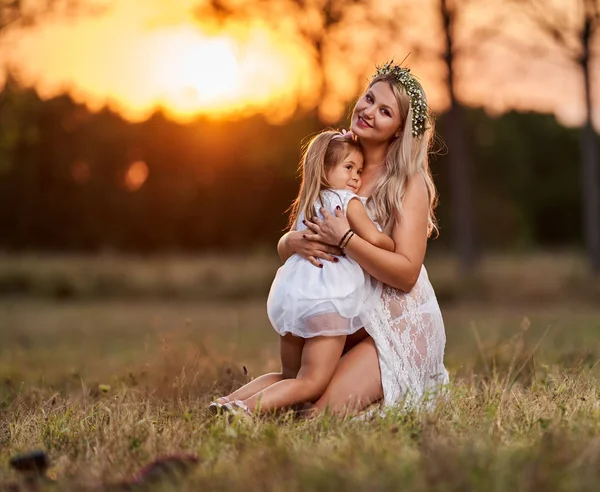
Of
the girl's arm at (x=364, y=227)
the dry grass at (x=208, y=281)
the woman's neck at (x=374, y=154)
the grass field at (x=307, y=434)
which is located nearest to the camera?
the grass field at (x=307, y=434)

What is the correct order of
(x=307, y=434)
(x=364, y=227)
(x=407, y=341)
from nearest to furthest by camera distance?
(x=307, y=434), (x=364, y=227), (x=407, y=341)

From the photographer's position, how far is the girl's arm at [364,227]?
15.4ft

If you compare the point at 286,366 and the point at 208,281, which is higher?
the point at 286,366

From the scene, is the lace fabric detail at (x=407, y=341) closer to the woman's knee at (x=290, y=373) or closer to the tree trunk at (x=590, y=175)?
the woman's knee at (x=290, y=373)

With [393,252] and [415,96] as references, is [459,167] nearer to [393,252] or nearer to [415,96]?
[415,96]

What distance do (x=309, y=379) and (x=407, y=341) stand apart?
0.57m

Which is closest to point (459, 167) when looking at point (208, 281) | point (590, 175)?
point (590, 175)

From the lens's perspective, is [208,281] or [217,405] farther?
[208,281]

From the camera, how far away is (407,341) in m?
4.82

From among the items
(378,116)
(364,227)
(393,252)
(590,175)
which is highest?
(378,116)

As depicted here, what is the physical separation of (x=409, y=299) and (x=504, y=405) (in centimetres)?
73

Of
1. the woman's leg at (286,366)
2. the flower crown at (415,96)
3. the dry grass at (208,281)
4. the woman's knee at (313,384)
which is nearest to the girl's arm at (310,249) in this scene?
the woman's leg at (286,366)

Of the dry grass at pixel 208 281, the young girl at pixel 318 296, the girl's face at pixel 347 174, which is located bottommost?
the dry grass at pixel 208 281

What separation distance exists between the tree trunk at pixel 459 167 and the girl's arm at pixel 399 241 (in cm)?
1073
